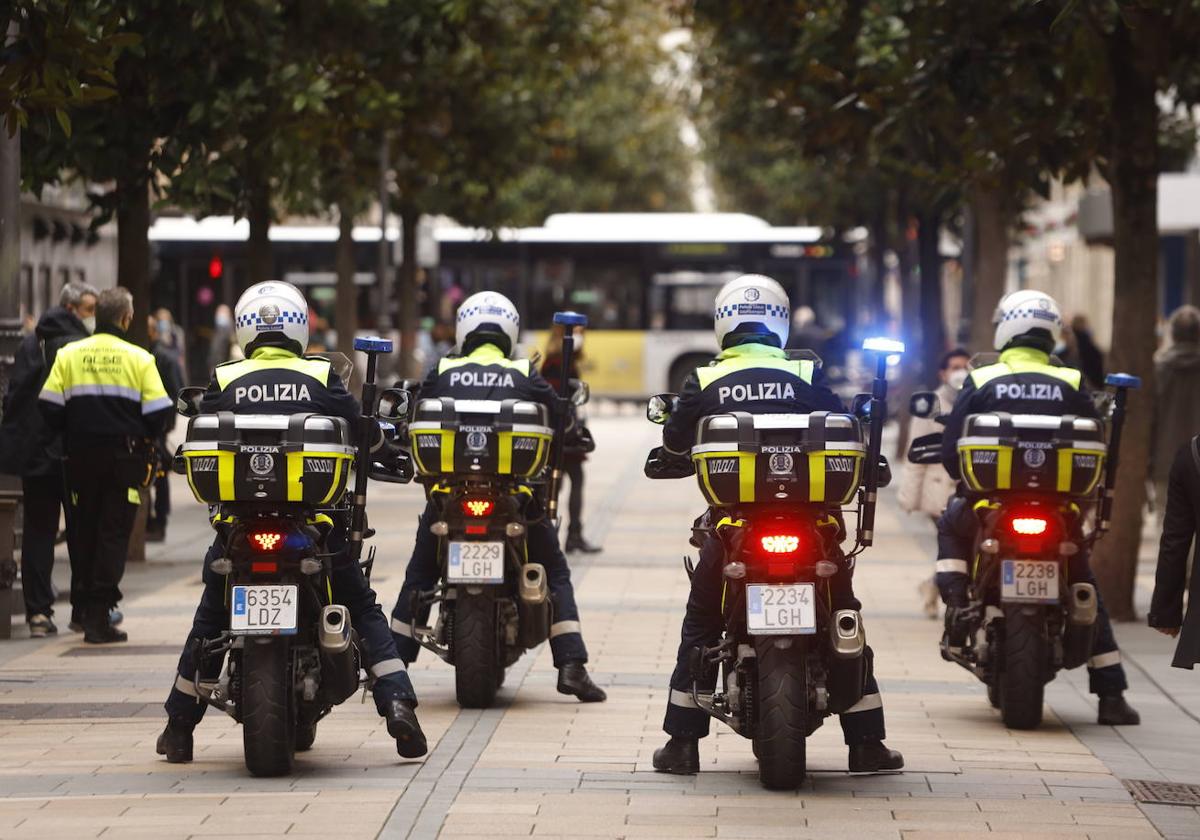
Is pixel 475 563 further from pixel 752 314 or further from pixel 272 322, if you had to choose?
pixel 752 314

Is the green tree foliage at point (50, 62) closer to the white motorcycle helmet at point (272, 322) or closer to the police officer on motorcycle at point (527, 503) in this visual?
the white motorcycle helmet at point (272, 322)

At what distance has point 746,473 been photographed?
7.48m

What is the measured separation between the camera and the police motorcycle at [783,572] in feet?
24.3

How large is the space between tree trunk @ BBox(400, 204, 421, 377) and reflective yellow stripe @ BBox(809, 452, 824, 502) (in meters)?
23.5

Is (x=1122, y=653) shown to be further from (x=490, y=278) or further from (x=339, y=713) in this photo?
(x=490, y=278)

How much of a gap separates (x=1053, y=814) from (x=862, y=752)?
2.59 ft

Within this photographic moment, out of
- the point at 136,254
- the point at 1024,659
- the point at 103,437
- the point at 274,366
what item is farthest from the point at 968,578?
the point at 136,254

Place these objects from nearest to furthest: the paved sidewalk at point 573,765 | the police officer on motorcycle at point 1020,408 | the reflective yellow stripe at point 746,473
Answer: the paved sidewalk at point 573,765 → the reflective yellow stripe at point 746,473 → the police officer on motorcycle at point 1020,408

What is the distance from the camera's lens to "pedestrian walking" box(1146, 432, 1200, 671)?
6.63 meters

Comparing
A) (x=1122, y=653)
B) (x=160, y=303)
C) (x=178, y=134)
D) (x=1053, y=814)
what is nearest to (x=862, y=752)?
(x=1053, y=814)

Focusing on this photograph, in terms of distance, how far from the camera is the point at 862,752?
25.8ft

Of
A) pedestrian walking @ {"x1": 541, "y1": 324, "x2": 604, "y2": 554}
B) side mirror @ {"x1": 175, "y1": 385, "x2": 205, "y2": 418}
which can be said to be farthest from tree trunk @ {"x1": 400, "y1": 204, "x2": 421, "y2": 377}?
side mirror @ {"x1": 175, "y1": 385, "x2": 205, "y2": 418}

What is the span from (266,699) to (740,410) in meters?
1.82

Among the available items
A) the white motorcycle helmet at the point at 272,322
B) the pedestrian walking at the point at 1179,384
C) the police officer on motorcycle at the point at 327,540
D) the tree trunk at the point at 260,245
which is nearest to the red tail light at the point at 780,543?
the police officer on motorcycle at the point at 327,540
